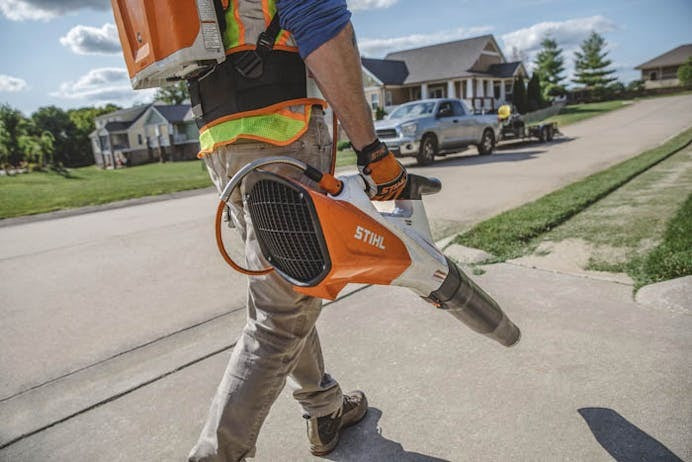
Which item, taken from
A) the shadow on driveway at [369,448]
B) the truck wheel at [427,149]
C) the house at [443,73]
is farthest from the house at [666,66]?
the shadow on driveway at [369,448]

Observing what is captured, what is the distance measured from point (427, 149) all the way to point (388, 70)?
31.6 m

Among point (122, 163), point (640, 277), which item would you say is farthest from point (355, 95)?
point (122, 163)

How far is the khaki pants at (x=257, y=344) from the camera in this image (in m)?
1.55

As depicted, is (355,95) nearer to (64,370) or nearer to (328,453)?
(328,453)

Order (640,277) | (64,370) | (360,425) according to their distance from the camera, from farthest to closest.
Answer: (640,277), (64,370), (360,425)

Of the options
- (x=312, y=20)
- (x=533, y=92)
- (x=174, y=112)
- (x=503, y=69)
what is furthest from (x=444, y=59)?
(x=312, y=20)

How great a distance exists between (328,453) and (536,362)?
118 cm

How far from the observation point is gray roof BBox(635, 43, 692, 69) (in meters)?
75.2

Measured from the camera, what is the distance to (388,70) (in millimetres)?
42562

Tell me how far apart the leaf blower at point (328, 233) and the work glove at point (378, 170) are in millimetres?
60

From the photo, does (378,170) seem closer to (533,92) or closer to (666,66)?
(533,92)

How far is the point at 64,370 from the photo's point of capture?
9.16 ft

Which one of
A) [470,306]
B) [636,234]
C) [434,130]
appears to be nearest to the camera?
[470,306]

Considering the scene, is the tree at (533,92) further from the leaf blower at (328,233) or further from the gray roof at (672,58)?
the gray roof at (672,58)
